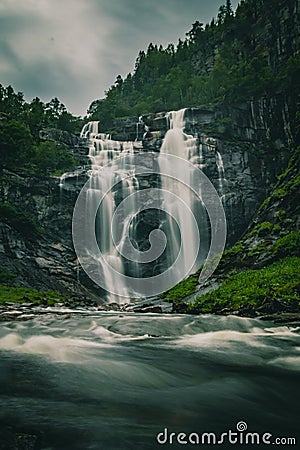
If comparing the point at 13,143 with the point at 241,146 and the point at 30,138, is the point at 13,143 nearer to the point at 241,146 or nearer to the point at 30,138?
the point at 30,138

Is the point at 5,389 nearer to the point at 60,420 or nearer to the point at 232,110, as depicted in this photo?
the point at 60,420

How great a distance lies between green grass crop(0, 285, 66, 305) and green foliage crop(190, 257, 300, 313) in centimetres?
934

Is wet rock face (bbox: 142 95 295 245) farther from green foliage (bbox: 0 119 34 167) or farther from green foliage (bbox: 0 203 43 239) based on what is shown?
green foliage (bbox: 0 203 43 239)

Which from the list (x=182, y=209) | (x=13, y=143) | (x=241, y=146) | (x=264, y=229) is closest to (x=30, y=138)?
(x=13, y=143)

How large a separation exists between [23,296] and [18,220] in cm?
890

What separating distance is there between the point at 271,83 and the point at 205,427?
38165mm

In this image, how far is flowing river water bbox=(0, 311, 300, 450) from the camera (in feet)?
9.23

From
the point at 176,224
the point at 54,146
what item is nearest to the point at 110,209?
the point at 176,224

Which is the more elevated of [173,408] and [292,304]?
[292,304]

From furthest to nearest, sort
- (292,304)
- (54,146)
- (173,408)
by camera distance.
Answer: (54,146), (292,304), (173,408)

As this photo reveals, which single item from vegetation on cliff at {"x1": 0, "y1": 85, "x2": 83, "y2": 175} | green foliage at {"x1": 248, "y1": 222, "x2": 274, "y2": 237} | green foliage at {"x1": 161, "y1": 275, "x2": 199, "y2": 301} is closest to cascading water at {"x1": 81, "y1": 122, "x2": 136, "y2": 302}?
vegetation on cliff at {"x1": 0, "y1": 85, "x2": 83, "y2": 175}

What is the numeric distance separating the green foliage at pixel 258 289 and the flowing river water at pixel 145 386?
346cm

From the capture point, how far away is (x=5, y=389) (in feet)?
12.6

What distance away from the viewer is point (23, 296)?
18812 millimetres
